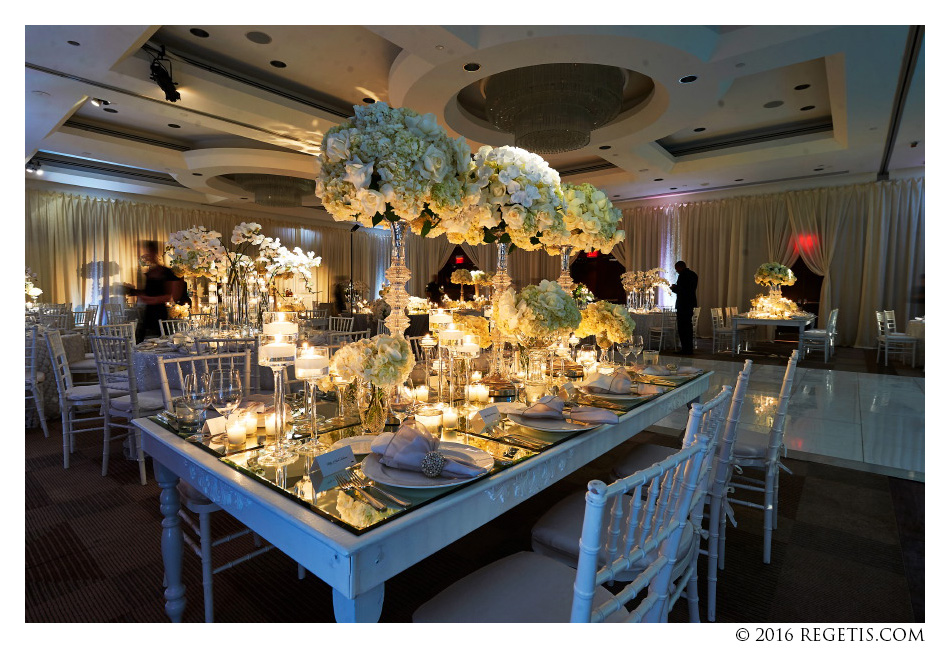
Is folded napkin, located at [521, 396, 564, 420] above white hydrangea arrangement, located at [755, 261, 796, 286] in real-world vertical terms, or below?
below

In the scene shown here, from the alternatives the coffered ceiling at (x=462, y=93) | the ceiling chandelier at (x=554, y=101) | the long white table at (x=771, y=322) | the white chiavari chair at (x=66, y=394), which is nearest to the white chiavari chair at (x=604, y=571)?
the white chiavari chair at (x=66, y=394)

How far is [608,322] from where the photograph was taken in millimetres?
2713

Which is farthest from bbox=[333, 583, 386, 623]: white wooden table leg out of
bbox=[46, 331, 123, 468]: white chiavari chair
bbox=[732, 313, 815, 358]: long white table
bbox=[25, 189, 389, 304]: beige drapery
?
bbox=[25, 189, 389, 304]: beige drapery

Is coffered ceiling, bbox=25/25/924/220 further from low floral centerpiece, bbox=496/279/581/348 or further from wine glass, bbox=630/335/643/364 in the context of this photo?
low floral centerpiece, bbox=496/279/581/348

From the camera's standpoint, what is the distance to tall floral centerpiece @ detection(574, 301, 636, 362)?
271 cm

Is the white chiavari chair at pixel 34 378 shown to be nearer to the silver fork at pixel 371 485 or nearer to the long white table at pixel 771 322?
the silver fork at pixel 371 485

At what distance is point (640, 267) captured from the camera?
12961mm

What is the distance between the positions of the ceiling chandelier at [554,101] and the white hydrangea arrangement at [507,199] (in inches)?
141

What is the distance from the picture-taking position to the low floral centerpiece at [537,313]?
7.38ft

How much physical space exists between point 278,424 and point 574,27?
405 centimetres

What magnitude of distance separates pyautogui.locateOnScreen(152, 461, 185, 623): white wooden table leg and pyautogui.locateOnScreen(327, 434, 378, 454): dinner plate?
0.65m

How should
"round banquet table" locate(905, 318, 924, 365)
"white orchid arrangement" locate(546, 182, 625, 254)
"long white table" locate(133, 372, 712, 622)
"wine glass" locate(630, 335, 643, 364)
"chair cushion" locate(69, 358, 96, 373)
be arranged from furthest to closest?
"round banquet table" locate(905, 318, 924, 365)
"chair cushion" locate(69, 358, 96, 373)
"wine glass" locate(630, 335, 643, 364)
"white orchid arrangement" locate(546, 182, 625, 254)
"long white table" locate(133, 372, 712, 622)

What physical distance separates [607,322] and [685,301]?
8020 mm
